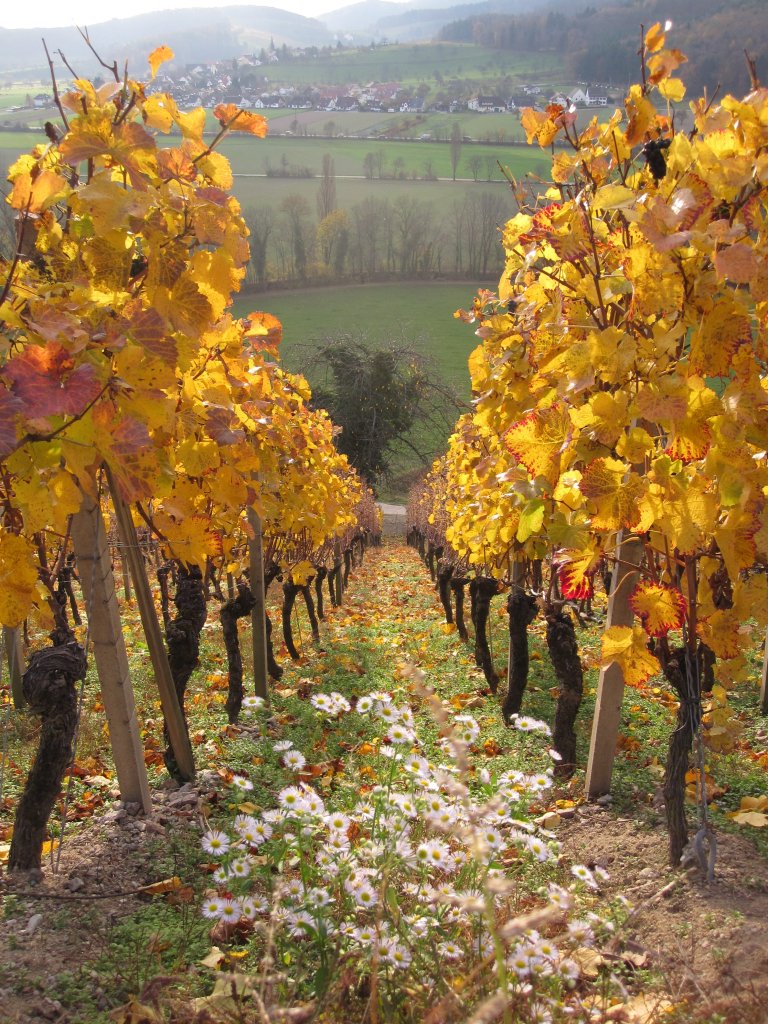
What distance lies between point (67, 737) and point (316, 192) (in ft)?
219

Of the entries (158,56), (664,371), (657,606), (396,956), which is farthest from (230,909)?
(158,56)

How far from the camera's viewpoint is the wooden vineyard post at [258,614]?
5.25 meters

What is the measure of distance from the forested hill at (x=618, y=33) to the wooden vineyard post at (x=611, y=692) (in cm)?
4079

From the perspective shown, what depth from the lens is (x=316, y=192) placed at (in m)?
63.4

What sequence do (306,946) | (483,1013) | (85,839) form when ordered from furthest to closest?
(85,839) → (306,946) → (483,1013)

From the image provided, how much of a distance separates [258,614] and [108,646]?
2335 millimetres

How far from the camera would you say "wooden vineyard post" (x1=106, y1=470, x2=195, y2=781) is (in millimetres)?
3045

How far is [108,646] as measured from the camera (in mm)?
2955

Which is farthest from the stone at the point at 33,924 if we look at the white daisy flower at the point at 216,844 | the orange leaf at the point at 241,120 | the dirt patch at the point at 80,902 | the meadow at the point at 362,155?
the meadow at the point at 362,155

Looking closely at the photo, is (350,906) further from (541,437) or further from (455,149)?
(455,149)

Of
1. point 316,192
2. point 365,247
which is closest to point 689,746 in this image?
point 365,247

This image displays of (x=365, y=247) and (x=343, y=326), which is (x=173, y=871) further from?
(x=365, y=247)

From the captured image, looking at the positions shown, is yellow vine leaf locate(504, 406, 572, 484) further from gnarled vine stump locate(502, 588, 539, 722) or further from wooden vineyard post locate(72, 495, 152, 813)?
gnarled vine stump locate(502, 588, 539, 722)

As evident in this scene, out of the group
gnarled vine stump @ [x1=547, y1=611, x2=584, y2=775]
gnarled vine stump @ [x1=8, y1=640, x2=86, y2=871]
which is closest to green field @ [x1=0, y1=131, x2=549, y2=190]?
gnarled vine stump @ [x1=547, y1=611, x2=584, y2=775]
